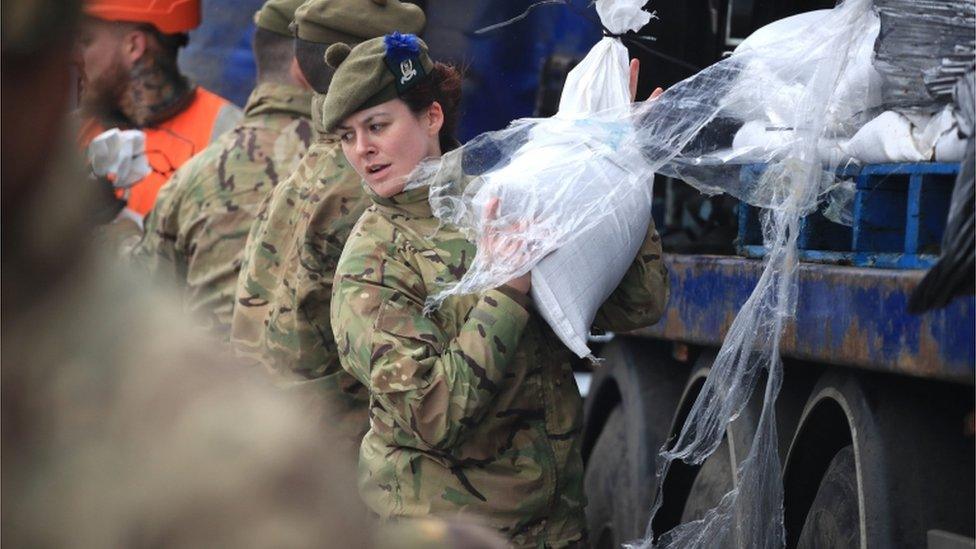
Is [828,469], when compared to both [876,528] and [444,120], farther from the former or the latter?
[444,120]

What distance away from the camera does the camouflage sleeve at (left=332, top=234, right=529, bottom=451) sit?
334cm

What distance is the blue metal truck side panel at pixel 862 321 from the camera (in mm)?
2883

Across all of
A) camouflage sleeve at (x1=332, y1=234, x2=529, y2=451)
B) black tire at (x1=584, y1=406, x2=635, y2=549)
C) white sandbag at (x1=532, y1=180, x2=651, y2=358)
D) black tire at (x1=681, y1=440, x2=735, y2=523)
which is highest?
white sandbag at (x1=532, y1=180, x2=651, y2=358)

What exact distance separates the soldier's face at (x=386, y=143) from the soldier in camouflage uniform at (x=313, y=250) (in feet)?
2.50

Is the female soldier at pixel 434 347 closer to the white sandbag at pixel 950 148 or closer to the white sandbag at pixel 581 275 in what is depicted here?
the white sandbag at pixel 581 275

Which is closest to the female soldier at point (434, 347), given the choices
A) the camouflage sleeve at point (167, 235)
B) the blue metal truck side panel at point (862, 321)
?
the blue metal truck side panel at point (862, 321)

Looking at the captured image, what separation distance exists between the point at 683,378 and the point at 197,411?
14.5ft

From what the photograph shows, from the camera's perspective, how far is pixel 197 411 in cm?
104

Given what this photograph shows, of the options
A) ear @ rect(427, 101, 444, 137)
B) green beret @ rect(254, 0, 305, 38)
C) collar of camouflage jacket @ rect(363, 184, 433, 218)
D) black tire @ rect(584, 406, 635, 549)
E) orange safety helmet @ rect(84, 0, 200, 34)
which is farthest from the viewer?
orange safety helmet @ rect(84, 0, 200, 34)

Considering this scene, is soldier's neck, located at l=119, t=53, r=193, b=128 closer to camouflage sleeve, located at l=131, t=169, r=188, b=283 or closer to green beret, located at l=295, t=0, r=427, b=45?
camouflage sleeve, located at l=131, t=169, r=188, b=283

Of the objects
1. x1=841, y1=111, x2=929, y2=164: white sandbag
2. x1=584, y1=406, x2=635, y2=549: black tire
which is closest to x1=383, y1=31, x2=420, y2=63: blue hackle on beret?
x1=841, y1=111, x2=929, y2=164: white sandbag

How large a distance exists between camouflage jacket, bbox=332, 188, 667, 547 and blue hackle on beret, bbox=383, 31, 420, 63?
0.33 meters

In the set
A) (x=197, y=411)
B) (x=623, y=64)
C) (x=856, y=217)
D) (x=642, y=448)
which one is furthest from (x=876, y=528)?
(x=197, y=411)

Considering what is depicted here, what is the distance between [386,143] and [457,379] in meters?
0.65
